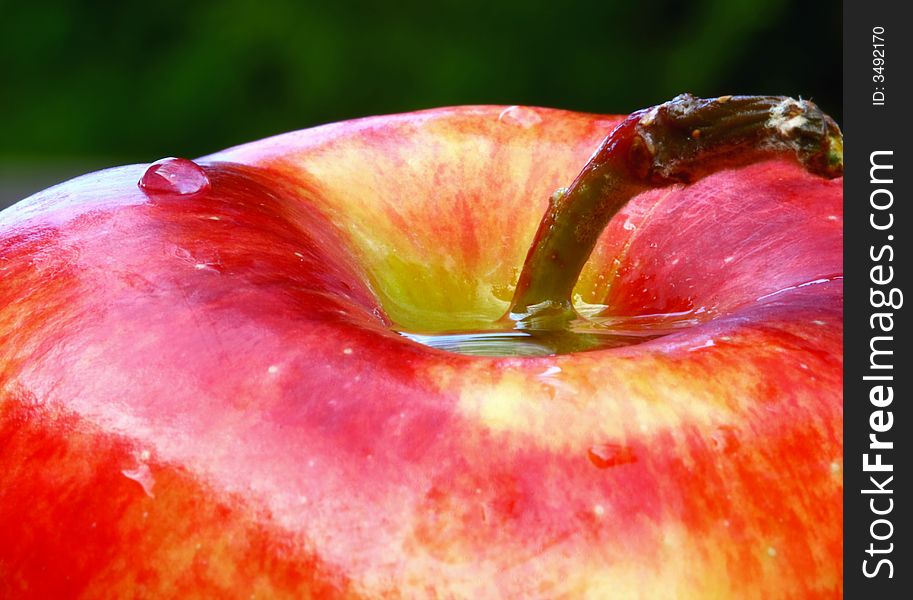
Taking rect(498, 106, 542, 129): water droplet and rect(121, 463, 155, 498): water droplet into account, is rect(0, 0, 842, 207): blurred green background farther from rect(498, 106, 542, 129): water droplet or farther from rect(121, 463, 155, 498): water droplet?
rect(121, 463, 155, 498): water droplet

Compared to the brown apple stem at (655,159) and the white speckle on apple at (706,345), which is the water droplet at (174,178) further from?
the white speckle on apple at (706,345)

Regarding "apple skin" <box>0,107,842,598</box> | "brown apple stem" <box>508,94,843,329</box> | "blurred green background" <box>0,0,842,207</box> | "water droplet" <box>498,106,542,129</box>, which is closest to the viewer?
"apple skin" <box>0,107,842,598</box>

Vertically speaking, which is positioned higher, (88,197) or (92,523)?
(88,197)

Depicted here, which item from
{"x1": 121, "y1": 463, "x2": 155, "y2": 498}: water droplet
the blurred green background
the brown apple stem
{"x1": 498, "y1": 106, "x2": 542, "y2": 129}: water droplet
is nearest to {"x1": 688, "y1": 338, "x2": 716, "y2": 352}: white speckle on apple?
the brown apple stem

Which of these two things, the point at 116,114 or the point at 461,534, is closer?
the point at 461,534

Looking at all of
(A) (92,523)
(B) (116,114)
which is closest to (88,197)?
(A) (92,523)

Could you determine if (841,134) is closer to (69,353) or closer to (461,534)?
(461,534)
